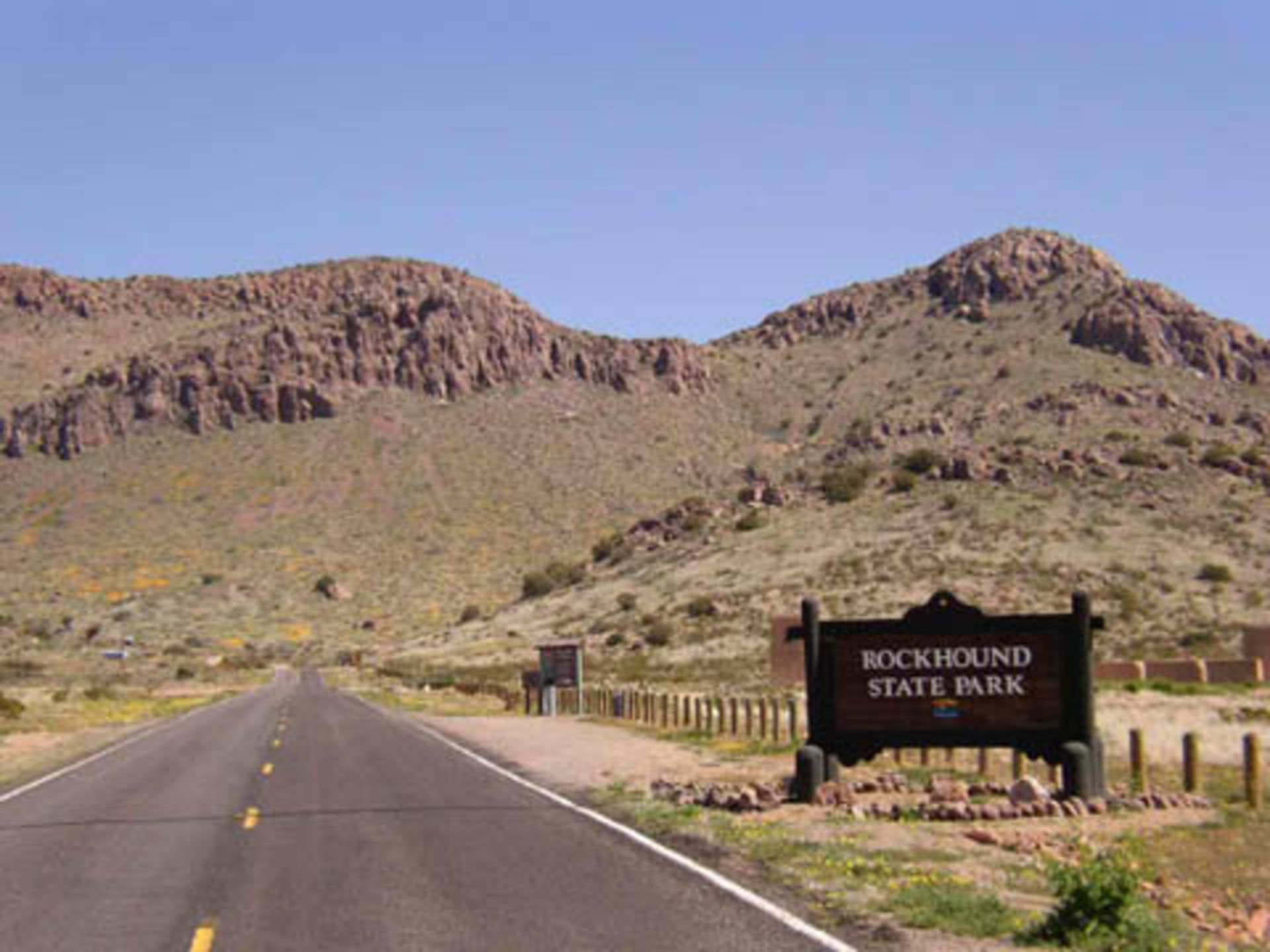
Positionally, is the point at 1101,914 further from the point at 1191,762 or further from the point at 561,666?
the point at 561,666

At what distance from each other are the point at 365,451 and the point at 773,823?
10199 cm

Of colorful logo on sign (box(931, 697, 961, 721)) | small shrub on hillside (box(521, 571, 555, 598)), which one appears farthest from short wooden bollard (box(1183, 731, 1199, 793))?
small shrub on hillside (box(521, 571, 555, 598))

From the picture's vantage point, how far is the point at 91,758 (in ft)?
94.9

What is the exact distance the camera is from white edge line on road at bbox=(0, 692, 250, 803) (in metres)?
21.7

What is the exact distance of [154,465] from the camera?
114m

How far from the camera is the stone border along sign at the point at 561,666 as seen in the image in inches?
1718

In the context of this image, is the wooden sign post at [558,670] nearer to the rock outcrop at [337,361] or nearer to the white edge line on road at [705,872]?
the white edge line on road at [705,872]

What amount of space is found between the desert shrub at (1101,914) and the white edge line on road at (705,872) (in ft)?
4.53

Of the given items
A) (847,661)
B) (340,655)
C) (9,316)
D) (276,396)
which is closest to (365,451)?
(276,396)

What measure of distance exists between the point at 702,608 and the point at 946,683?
5163 cm

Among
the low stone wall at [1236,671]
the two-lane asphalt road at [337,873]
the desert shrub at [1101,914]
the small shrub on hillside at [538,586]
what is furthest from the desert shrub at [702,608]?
the desert shrub at [1101,914]

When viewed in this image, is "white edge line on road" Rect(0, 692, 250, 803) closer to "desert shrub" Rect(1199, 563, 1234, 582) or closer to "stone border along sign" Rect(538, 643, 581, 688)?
"stone border along sign" Rect(538, 643, 581, 688)

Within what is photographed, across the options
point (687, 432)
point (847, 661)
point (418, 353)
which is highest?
point (418, 353)

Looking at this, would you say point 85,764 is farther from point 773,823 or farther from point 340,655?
point 340,655
